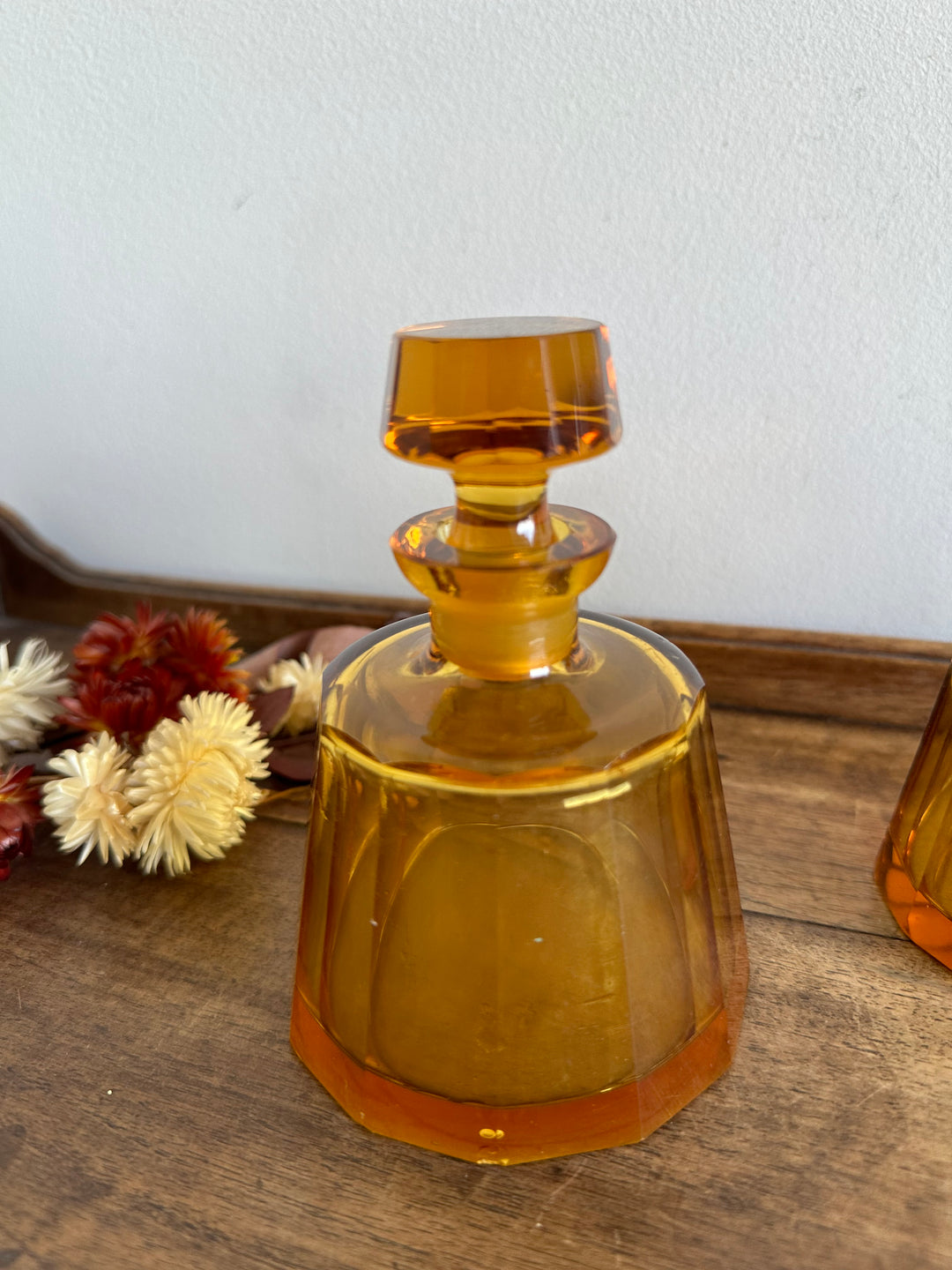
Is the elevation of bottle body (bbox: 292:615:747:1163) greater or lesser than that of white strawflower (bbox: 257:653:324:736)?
greater

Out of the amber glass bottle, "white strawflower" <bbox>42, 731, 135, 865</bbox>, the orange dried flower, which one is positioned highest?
the amber glass bottle

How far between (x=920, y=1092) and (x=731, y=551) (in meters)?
0.28

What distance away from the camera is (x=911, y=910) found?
33 centimetres

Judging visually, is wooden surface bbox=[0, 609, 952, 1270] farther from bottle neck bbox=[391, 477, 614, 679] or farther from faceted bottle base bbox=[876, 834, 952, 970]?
bottle neck bbox=[391, 477, 614, 679]

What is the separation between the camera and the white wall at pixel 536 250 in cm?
41

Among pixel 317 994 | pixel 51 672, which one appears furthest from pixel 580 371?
pixel 51 672

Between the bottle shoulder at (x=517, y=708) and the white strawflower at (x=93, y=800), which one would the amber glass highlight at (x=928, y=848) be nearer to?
the bottle shoulder at (x=517, y=708)

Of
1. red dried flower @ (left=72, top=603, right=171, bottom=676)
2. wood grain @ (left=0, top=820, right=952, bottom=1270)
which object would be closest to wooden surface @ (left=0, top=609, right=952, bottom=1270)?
wood grain @ (left=0, top=820, right=952, bottom=1270)

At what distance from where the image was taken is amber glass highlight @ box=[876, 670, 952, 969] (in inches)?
12.5

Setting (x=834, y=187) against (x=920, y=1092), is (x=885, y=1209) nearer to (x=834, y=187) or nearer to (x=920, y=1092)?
(x=920, y=1092)

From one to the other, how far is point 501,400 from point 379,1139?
21 centimetres

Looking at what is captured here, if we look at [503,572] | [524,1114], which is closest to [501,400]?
[503,572]

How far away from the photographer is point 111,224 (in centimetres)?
52

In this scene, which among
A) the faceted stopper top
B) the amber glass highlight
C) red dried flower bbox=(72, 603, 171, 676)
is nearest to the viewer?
the faceted stopper top
